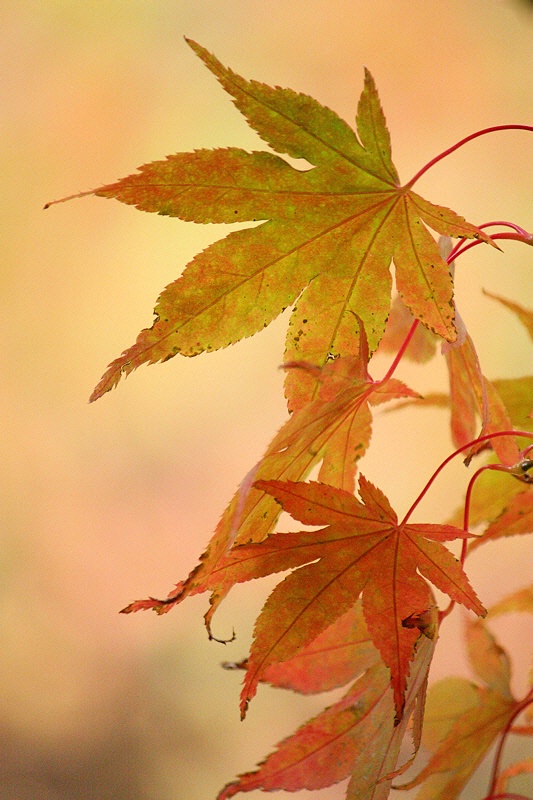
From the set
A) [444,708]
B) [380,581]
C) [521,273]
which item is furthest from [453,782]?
[521,273]

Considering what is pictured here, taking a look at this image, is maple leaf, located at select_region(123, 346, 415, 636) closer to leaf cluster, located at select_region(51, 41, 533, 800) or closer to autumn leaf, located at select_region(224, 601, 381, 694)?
leaf cluster, located at select_region(51, 41, 533, 800)

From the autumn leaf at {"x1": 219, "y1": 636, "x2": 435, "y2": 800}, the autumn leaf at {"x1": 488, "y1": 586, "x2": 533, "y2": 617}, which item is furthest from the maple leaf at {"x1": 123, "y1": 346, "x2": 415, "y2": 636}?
the autumn leaf at {"x1": 488, "y1": 586, "x2": 533, "y2": 617}

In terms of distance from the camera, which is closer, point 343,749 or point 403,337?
point 343,749

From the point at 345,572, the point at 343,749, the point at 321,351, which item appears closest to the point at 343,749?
the point at 343,749

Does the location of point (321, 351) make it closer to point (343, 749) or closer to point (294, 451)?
point (294, 451)

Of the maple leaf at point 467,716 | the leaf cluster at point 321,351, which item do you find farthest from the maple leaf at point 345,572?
the maple leaf at point 467,716

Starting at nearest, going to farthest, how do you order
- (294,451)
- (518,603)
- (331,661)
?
(294,451)
(331,661)
(518,603)

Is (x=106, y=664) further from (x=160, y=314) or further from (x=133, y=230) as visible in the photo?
(x=160, y=314)
